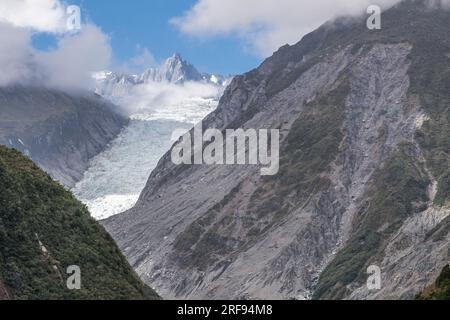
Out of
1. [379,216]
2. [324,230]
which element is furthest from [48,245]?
[324,230]

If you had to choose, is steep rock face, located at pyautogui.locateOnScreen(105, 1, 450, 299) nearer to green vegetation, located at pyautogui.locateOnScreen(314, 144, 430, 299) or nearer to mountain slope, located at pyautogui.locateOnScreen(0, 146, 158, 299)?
green vegetation, located at pyautogui.locateOnScreen(314, 144, 430, 299)

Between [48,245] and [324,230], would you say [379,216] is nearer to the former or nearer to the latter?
[324,230]

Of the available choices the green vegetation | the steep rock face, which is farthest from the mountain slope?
the green vegetation

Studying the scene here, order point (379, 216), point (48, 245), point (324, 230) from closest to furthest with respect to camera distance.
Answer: point (48, 245) → point (379, 216) → point (324, 230)

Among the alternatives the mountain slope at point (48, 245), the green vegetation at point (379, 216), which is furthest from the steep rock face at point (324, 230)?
the mountain slope at point (48, 245)

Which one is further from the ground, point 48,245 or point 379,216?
point 48,245

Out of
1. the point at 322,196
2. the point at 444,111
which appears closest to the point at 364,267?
the point at 322,196
